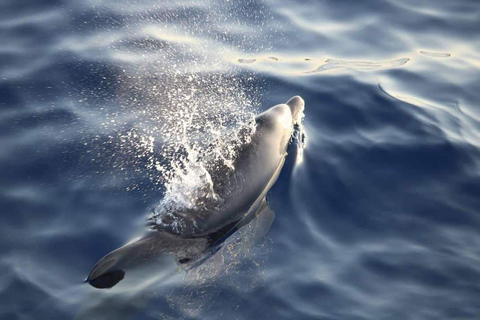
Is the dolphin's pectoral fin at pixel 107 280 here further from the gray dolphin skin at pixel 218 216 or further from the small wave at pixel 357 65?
the small wave at pixel 357 65

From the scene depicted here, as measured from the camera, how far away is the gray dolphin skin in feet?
18.0

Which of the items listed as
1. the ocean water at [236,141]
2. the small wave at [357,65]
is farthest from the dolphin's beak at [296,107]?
the small wave at [357,65]

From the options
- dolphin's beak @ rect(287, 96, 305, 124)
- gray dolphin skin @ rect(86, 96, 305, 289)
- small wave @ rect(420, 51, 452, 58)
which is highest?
small wave @ rect(420, 51, 452, 58)

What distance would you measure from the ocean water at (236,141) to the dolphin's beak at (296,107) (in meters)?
0.27

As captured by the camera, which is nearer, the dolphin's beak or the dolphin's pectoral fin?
the dolphin's pectoral fin

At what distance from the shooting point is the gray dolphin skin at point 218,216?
216 inches

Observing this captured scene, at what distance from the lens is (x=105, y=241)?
19.9 ft

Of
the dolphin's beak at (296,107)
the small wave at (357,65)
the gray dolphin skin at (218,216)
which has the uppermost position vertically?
the small wave at (357,65)

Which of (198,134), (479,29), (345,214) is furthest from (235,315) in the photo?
(479,29)

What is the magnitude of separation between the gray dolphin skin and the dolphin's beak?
0.26 meters

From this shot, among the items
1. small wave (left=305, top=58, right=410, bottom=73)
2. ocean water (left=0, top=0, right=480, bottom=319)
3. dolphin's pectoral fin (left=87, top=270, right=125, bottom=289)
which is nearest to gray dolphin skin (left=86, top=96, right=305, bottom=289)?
dolphin's pectoral fin (left=87, top=270, right=125, bottom=289)

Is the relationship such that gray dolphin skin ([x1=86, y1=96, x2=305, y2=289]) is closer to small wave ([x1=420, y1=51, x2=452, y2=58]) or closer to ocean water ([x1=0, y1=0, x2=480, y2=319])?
ocean water ([x1=0, y1=0, x2=480, y2=319])

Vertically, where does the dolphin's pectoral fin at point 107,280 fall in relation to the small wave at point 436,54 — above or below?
below

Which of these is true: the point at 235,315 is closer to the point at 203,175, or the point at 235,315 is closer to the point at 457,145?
the point at 203,175
